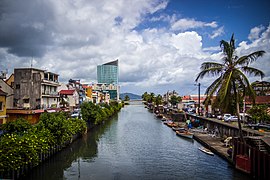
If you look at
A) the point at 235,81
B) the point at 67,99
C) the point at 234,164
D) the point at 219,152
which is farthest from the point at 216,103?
the point at 67,99

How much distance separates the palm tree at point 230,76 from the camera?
25.5 metres

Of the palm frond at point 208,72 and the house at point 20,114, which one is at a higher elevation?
the palm frond at point 208,72

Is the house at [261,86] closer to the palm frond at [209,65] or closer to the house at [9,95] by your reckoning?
the palm frond at [209,65]

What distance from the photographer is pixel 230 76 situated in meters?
25.6

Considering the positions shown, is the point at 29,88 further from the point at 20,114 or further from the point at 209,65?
the point at 209,65

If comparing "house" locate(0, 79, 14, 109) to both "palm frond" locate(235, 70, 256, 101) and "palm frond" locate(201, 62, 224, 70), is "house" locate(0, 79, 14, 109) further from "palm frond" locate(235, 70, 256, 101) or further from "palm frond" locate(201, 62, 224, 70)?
"palm frond" locate(235, 70, 256, 101)

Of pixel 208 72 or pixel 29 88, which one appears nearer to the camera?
pixel 208 72

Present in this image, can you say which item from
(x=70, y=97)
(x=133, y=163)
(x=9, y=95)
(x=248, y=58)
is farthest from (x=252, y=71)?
(x=70, y=97)

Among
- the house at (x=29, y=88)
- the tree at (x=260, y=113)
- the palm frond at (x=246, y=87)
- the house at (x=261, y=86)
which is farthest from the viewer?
the house at (x=29, y=88)

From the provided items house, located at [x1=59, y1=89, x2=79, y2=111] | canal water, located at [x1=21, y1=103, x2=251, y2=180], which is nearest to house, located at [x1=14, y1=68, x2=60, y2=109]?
canal water, located at [x1=21, y1=103, x2=251, y2=180]

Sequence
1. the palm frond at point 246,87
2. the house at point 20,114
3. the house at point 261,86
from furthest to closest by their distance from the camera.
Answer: the house at point 261,86 < the house at point 20,114 < the palm frond at point 246,87

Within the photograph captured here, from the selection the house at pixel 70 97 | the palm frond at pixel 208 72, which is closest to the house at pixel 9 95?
the house at pixel 70 97

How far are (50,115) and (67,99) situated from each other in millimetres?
43312

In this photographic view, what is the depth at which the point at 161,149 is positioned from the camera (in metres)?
41.6
